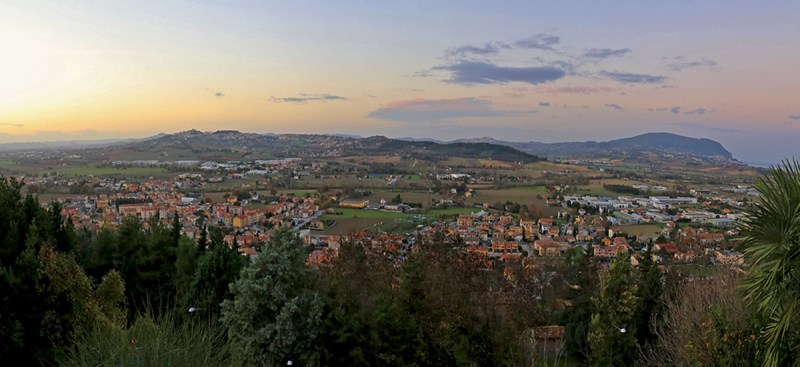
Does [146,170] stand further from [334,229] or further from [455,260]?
[455,260]

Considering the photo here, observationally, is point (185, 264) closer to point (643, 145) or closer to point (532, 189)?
point (532, 189)

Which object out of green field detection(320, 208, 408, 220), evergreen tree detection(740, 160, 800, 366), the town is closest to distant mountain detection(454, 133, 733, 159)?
the town

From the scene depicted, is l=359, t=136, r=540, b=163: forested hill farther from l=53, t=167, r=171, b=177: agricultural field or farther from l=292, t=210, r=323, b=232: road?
l=292, t=210, r=323, b=232: road

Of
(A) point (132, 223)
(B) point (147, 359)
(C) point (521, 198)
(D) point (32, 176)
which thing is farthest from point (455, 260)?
(D) point (32, 176)

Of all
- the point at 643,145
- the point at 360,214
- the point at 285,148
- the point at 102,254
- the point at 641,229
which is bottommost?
the point at 641,229

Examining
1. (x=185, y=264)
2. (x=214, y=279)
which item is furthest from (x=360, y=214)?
(x=214, y=279)
